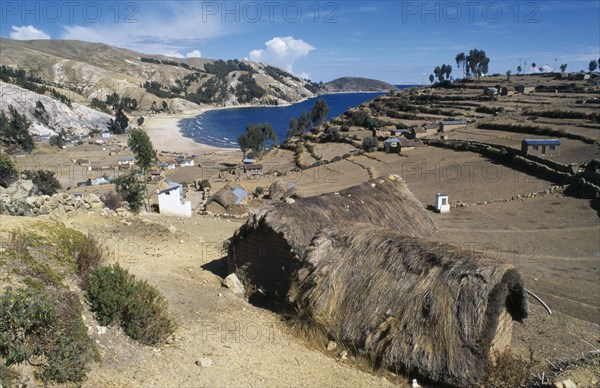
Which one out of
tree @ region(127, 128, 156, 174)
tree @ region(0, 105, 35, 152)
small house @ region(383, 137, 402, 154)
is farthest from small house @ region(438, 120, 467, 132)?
tree @ region(0, 105, 35, 152)

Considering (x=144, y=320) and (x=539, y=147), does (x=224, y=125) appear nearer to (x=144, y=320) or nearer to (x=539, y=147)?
(x=539, y=147)

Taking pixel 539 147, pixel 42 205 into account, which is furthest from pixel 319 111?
pixel 42 205

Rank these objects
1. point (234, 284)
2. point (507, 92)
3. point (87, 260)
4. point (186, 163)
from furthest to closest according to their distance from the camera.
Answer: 1. point (507, 92)
2. point (186, 163)
3. point (234, 284)
4. point (87, 260)

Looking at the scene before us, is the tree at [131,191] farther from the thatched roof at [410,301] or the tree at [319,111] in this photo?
the tree at [319,111]

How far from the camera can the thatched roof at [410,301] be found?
6.41 metres

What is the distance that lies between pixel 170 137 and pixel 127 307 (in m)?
102

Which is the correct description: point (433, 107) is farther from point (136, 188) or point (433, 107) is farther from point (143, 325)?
point (143, 325)

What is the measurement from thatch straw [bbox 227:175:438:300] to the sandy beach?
2987 inches

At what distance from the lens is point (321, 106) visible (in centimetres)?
9269

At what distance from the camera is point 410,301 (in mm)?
7055

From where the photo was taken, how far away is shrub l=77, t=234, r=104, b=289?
305 inches

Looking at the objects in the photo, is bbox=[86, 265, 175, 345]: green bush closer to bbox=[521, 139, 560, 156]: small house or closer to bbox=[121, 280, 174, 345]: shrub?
bbox=[121, 280, 174, 345]: shrub

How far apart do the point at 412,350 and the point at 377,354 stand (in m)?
0.61

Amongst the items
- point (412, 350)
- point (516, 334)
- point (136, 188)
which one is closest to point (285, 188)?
point (136, 188)
